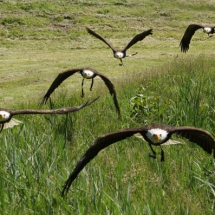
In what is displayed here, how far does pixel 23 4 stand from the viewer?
2958cm

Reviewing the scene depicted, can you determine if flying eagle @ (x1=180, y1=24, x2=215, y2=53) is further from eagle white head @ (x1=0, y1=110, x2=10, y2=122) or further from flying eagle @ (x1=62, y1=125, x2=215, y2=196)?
eagle white head @ (x1=0, y1=110, x2=10, y2=122)

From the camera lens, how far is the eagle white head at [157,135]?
2172 millimetres

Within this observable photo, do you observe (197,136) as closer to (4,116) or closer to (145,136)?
(145,136)

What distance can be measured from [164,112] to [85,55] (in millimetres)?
14087

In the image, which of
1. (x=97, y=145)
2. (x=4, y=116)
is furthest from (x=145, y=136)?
(x=4, y=116)

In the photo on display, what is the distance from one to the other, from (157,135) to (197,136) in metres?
0.28

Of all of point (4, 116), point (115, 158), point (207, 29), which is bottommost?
point (115, 158)

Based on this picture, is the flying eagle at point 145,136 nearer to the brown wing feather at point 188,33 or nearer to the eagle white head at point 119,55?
the brown wing feather at point 188,33

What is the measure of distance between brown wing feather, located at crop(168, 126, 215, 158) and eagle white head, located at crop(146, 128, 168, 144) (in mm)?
56

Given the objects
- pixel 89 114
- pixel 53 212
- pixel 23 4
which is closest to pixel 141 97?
pixel 89 114

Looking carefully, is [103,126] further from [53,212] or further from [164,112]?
[53,212]

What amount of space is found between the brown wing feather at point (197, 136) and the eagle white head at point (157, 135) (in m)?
0.06

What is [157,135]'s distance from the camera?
7.14 feet

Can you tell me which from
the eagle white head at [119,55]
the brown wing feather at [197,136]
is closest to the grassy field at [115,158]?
the brown wing feather at [197,136]
